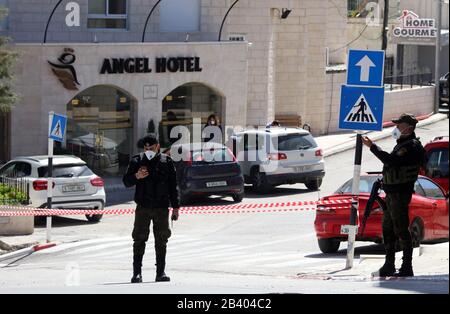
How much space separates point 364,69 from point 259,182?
14704 millimetres

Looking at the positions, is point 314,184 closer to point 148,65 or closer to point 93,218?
point 148,65

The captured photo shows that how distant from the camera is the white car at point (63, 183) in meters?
25.4

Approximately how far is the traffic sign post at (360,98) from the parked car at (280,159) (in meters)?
14.3

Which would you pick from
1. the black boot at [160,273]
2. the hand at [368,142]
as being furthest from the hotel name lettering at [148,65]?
the hand at [368,142]

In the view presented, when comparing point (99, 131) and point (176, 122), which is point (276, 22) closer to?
point (176, 122)

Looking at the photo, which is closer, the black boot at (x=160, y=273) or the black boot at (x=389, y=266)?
the black boot at (x=389, y=266)

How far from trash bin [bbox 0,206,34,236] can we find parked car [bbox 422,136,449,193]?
756 cm

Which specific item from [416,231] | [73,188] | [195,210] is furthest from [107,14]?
[416,231]

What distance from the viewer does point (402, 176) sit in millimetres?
13719

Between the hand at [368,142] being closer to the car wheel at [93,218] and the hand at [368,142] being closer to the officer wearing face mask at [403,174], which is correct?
the officer wearing face mask at [403,174]

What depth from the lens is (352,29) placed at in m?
49.5

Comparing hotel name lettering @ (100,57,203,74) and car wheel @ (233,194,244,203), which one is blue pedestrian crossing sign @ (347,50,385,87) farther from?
hotel name lettering @ (100,57,203,74)

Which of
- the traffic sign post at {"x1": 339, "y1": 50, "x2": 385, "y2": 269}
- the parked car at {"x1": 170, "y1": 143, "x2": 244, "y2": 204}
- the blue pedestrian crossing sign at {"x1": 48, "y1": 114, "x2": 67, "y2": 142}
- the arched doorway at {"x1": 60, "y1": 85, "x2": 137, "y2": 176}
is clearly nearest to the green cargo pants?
the traffic sign post at {"x1": 339, "y1": 50, "x2": 385, "y2": 269}

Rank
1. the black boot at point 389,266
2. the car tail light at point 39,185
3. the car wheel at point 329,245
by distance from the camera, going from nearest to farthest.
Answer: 1. the black boot at point 389,266
2. the car wheel at point 329,245
3. the car tail light at point 39,185
